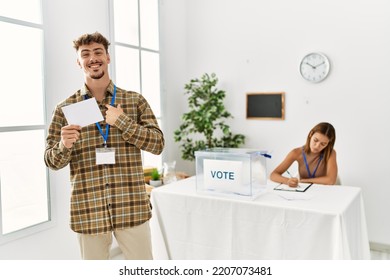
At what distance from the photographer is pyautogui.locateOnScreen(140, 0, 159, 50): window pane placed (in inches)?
144

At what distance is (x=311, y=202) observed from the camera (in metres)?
2.03

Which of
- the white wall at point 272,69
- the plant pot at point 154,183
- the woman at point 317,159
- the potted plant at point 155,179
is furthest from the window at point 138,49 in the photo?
the woman at point 317,159

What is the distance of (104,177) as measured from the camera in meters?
1.70

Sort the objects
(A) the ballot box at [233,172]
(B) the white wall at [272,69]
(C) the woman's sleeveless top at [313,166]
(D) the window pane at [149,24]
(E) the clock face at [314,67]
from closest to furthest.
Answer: (A) the ballot box at [233,172], (B) the white wall at [272,69], (C) the woman's sleeveless top at [313,166], (E) the clock face at [314,67], (D) the window pane at [149,24]

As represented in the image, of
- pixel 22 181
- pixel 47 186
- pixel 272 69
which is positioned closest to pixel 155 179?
pixel 47 186

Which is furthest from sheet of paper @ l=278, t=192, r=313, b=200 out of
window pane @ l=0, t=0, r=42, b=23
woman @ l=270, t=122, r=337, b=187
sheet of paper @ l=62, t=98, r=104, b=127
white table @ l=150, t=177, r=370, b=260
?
window pane @ l=0, t=0, r=42, b=23

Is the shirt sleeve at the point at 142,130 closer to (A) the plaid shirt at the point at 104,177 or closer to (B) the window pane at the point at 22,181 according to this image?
(A) the plaid shirt at the point at 104,177

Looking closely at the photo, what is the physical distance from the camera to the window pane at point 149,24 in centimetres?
366

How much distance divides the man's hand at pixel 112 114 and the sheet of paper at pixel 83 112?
0.14 feet

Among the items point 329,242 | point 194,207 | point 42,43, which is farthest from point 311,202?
point 42,43

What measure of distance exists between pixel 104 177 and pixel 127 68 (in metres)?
1.94

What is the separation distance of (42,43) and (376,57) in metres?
2.71

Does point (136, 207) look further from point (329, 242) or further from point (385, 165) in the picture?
point (385, 165)

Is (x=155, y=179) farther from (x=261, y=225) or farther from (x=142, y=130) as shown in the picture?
(x=142, y=130)
